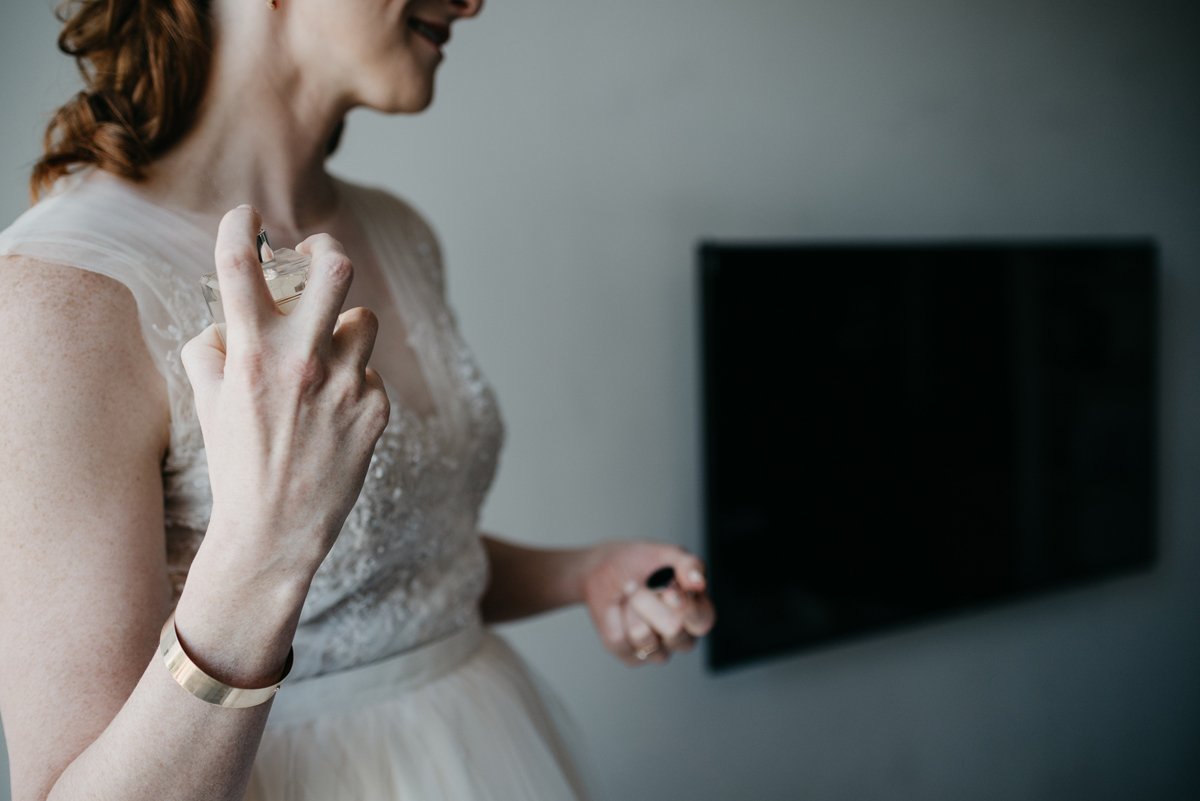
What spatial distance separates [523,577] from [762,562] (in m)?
0.96

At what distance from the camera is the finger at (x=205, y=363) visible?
42 centimetres

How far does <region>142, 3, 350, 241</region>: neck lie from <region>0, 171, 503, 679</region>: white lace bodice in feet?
0.12

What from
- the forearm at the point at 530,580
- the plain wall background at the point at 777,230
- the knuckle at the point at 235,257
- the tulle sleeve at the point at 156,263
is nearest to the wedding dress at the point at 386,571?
the tulle sleeve at the point at 156,263

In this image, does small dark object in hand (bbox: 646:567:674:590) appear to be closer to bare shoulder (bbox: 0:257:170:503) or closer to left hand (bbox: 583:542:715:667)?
left hand (bbox: 583:542:715:667)

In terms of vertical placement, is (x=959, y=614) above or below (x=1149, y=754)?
above

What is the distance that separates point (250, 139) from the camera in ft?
2.23

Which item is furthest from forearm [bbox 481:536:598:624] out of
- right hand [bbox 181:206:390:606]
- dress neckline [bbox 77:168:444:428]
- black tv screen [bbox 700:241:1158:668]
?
black tv screen [bbox 700:241:1158:668]

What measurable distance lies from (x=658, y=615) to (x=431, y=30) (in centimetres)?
56

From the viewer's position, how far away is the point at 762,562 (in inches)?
71.9

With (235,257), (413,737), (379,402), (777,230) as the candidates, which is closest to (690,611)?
(413,737)

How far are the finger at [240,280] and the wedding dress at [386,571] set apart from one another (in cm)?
19

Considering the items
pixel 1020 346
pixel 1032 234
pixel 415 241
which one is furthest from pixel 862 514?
pixel 415 241

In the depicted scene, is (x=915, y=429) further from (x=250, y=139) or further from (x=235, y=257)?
(x=235, y=257)

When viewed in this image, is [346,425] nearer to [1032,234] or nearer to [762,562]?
[762,562]
